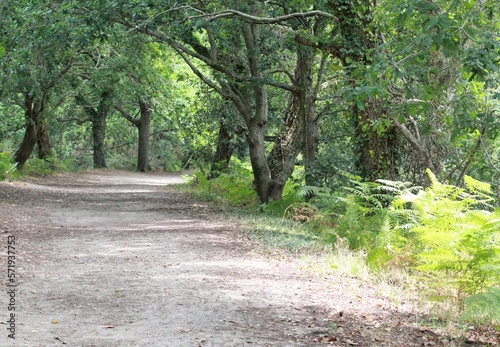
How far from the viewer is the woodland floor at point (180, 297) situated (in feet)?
18.7

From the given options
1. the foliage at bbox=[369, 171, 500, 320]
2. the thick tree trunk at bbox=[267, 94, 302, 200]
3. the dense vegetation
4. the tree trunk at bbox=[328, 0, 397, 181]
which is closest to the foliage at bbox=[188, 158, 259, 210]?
the dense vegetation

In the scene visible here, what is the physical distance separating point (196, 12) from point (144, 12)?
3.53 ft

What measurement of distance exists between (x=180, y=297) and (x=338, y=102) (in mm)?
9955


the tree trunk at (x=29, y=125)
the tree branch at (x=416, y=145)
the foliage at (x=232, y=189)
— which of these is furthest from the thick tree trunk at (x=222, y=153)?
the tree branch at (x=416, y=145)

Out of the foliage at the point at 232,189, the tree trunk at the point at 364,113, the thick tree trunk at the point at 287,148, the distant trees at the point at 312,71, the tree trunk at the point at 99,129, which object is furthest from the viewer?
the tree trunk at the point at 99,129

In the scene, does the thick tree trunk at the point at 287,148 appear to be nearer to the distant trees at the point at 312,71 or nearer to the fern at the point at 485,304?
the distant trees at the point at 312,71

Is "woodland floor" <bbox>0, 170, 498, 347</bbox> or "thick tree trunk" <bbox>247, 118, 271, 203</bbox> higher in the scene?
"thick tree trunk" <bbox>247, 118, 271, 203</bbox>

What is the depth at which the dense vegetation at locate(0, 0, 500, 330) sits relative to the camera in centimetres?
739

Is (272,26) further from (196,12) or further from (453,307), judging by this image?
(453,307)

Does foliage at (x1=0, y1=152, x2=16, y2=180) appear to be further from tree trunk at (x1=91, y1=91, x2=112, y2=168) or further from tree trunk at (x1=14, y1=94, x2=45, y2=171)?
tree trunk at (x1=91, y1=91, x2=112, y2=168)

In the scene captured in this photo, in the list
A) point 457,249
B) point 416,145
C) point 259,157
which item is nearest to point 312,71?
point 259,157

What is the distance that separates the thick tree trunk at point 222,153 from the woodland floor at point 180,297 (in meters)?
11.0

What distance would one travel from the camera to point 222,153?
987 inches

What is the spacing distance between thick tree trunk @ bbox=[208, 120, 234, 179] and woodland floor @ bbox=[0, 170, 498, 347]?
1103 centimetres
